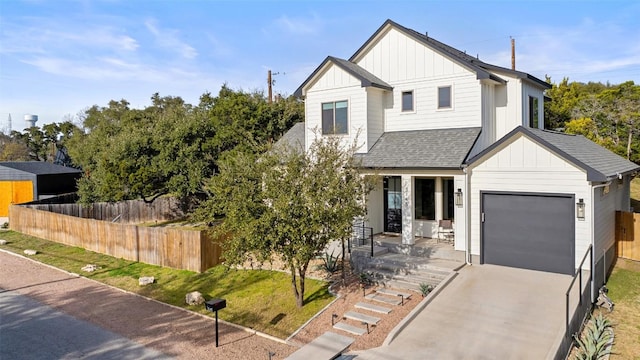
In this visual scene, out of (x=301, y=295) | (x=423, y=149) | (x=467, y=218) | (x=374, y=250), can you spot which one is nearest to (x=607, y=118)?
(x=423, y=149)

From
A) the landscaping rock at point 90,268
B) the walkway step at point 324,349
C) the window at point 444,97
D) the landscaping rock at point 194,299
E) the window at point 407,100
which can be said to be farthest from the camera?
the window at point 407,100

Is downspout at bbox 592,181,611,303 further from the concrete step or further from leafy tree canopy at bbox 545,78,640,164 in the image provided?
leafy tree canopy at bbox 545,78,640,164

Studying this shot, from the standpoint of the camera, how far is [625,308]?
10922 millimetres

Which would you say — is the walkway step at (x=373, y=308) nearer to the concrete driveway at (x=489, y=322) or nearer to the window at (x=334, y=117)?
the concrete driveway at (x=489, y=322)

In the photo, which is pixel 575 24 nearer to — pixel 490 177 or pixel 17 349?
pixel 490 177

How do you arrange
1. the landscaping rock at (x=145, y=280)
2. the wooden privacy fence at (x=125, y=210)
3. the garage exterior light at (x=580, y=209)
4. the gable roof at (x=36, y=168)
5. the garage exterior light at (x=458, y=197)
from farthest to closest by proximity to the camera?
the gable roof at (x=36, y=168) → the wooden privacy fence at (x=125, y=210) → the landscaping rock at (x=145, y=280) → the garage exterior light at (x=458, y=197) → the garage exterior light at (x=580, y=209)

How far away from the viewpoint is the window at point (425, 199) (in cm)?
1636

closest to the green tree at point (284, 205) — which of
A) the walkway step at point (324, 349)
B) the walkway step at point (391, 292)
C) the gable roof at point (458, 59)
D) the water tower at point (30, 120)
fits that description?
the walkway step at point (391, 292)

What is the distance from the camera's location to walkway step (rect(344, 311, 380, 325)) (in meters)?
10.2

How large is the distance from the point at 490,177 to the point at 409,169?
2.67 m

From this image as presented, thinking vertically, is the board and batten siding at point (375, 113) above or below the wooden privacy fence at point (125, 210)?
above

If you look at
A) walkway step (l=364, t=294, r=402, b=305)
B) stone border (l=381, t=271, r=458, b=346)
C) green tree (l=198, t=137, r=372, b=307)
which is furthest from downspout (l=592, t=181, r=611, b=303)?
green tree (l=198, t=137, r=372, b=307)

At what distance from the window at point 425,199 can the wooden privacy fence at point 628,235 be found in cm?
621

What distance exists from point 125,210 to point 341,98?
18.1 m
